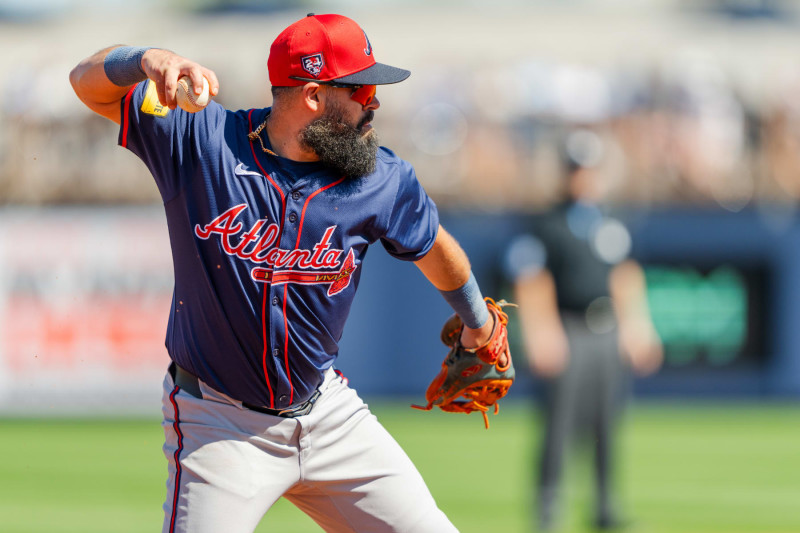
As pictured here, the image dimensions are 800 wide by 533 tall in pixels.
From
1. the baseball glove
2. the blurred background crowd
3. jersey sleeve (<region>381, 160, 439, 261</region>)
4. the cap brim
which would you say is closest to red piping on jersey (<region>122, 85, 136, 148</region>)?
the cap brim

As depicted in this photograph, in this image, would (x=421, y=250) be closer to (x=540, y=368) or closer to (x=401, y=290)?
(x=540, y=368)

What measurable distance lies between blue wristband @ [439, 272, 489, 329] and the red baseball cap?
77 centimetres

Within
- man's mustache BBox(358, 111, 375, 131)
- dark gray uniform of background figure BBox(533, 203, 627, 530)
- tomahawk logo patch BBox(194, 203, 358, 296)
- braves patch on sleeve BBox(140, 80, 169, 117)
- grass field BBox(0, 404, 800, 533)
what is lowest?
grass field BBox(0, 404, 800, 533)

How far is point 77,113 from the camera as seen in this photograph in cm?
1400

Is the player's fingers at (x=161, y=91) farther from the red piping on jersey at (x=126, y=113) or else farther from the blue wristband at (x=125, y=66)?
the red piping on jersey at (x=126, y=113)

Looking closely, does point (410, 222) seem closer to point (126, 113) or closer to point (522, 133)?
point (126, 113)

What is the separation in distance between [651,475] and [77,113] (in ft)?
27.0

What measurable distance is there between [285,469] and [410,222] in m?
0.90

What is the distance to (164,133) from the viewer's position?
3668 millimetres

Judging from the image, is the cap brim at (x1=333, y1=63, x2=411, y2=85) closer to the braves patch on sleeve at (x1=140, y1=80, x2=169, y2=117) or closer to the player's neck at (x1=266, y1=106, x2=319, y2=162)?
the player's neck at (x1=266, y1=106, x2=319, y2=162)

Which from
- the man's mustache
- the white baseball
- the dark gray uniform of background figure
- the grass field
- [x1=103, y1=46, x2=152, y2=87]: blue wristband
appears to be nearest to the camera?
the white baseball

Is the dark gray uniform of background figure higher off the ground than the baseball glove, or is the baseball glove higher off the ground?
the baseball glove

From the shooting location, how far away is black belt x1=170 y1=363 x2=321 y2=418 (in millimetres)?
3801

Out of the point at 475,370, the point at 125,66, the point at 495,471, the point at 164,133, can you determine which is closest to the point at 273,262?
the point at 164,133
